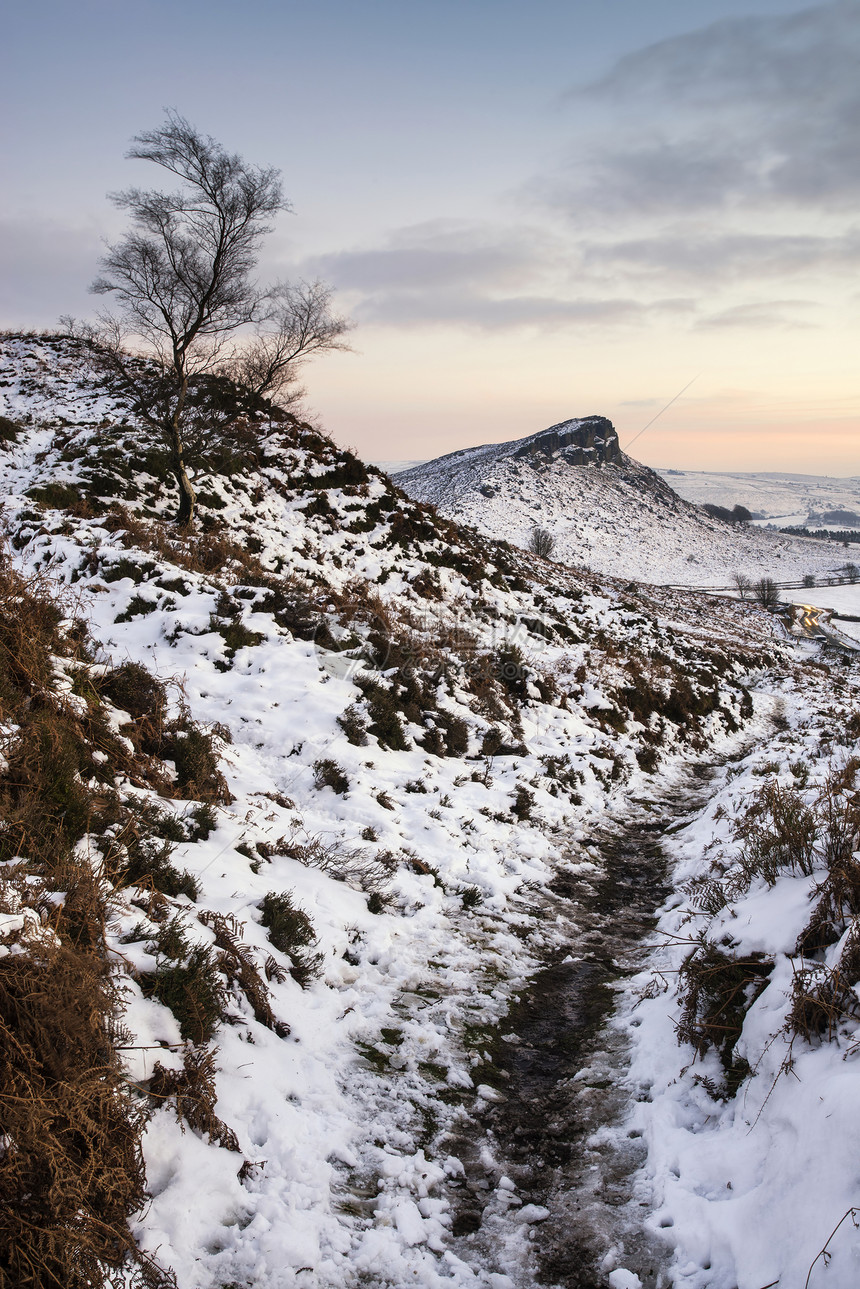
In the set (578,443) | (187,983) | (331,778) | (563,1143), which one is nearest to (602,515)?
(578,443)

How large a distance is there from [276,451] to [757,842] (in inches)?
693

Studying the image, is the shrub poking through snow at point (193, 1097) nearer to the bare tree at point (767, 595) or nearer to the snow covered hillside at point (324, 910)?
the snow covered hillside at point (324, 910)

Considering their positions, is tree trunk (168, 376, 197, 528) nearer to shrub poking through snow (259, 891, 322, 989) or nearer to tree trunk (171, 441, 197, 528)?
tree trunk (171, 441, 197, 528)

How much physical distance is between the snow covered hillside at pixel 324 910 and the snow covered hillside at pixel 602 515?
6242 cm

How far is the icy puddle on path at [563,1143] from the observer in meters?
2.91

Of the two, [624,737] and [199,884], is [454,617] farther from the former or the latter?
[199,884]

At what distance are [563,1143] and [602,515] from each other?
331 feet

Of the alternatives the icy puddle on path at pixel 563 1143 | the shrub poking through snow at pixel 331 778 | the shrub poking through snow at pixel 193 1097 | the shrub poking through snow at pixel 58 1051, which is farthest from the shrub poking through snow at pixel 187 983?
the shrub poking through snow at pixel 331 778

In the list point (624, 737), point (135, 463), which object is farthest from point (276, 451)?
point (624, 737)

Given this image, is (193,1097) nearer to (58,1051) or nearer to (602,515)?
(58,1051)

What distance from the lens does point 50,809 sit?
153 inches

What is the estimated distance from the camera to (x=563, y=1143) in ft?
11.8

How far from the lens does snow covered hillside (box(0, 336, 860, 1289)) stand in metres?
2.83

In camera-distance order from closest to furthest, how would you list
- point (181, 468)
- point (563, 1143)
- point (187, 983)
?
1. point (187, 983)
2. point (563, 1143)
3. point (181, 468)
